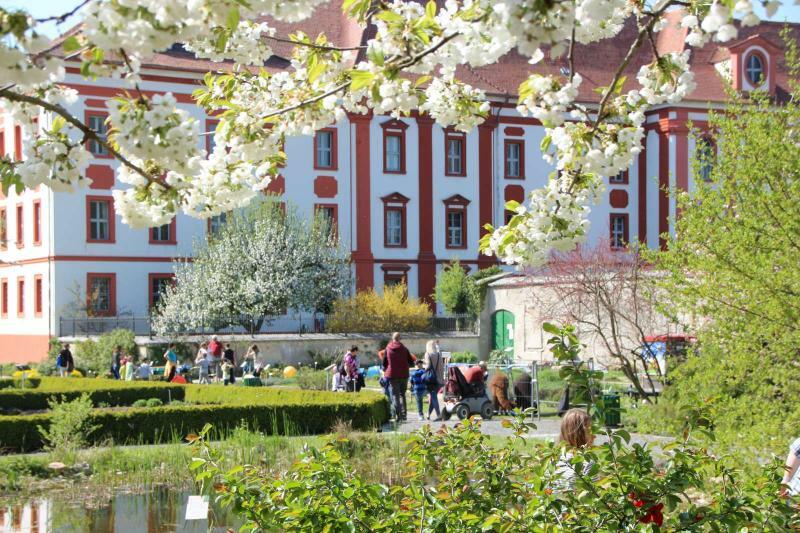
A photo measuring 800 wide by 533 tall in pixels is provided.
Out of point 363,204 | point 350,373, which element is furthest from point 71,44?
point 363,204

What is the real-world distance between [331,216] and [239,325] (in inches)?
261

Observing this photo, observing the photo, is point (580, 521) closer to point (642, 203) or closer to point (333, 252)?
point (333, 252)

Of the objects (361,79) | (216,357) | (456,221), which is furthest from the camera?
(456,221)

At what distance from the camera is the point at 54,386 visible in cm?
2591

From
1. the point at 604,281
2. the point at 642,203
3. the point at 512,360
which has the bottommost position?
the point at 512,360

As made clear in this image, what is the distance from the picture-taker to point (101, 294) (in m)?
39.1

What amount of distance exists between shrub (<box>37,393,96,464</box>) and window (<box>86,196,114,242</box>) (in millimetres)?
23849

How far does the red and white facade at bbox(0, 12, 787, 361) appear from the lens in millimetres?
38781

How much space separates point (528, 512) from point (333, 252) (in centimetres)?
3530

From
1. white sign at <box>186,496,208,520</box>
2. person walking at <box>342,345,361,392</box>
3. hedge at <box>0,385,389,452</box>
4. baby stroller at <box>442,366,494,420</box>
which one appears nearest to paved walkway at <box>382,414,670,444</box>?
baby stroller at <box>442,366,494,420</box>

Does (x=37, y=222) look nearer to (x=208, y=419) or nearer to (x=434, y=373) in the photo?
(x=434, y=373)

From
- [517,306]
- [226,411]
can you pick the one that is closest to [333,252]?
[517,306]

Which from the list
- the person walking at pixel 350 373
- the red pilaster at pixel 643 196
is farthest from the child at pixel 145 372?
the red pilaster at pixel 643 196

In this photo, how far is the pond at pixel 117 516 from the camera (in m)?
10.9
